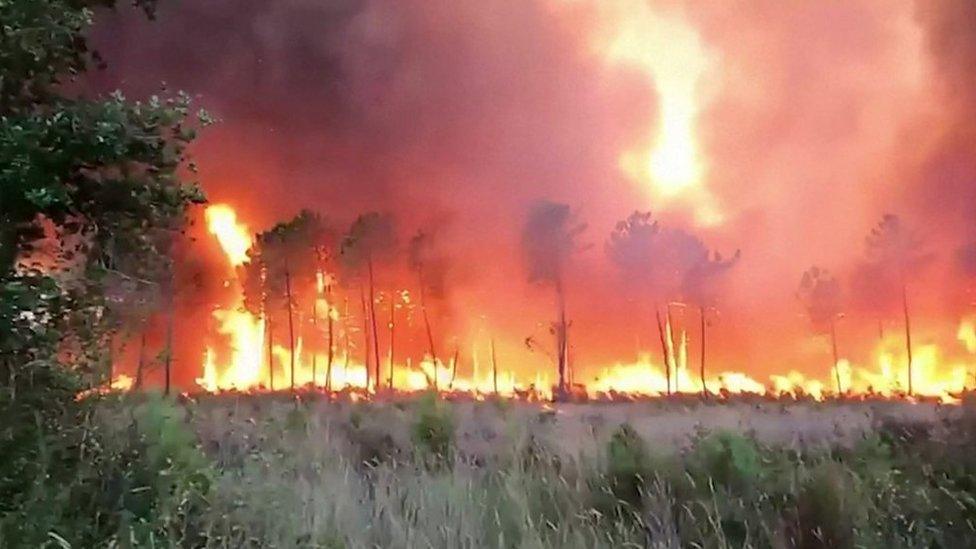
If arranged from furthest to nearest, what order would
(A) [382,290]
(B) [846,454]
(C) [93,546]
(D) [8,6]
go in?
1. (A) [382,290]
2. (B) [846,454]
3. (D) [8,6]
4. (C) [93,546]

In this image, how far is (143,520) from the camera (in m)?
4.24

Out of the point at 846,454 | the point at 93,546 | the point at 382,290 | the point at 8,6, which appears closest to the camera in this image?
the point at 93,546

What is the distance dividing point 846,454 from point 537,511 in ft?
9.81

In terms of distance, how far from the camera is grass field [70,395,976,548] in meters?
4.68

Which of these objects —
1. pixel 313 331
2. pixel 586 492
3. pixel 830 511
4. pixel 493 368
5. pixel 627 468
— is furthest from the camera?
pixel 313 331

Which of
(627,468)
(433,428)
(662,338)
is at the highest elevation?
(662,338)

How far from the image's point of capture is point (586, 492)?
5660 millimetres

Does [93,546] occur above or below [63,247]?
below

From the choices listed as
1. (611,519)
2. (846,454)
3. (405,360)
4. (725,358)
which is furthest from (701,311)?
(611,519)

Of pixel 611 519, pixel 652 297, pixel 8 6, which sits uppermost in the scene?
pixel 652 297

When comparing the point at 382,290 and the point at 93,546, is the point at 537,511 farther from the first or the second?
the point at 382,290

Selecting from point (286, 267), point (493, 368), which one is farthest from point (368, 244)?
point (493, 368)

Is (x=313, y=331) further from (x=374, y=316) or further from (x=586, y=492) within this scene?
(x=586, y=492)

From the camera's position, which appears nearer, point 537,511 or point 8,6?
point 8,6
